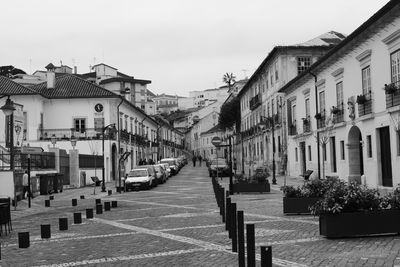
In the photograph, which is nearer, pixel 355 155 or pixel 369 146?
pixel 369 146

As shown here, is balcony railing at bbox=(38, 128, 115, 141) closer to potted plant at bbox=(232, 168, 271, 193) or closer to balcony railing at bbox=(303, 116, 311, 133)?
balcony railing at bbox=(303, 116, 311, 133)

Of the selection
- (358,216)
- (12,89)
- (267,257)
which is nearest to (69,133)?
(12,89)

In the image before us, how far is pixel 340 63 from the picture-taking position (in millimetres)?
29094

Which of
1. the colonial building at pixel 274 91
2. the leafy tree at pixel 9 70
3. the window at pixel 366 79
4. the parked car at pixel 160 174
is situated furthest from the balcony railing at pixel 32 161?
the leafy tree at pixel 9 70

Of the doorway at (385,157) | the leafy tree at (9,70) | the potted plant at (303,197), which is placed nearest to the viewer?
the potted plant at (303,197)

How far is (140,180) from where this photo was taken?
→ 33.1 meters

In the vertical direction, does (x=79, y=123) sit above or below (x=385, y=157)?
above

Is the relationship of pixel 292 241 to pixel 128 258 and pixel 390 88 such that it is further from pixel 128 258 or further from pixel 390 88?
pixel 390 88

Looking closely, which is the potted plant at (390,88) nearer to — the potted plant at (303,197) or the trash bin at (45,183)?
the potted plant at (303,197)

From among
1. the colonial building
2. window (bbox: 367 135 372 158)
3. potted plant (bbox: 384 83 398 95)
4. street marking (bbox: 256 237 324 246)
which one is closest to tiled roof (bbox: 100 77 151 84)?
the colonial building

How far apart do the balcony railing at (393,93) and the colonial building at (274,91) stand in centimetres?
1369

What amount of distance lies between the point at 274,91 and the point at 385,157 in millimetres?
23309

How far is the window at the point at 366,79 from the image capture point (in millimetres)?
25023

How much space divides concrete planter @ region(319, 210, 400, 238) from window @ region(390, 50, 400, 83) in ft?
41.3
